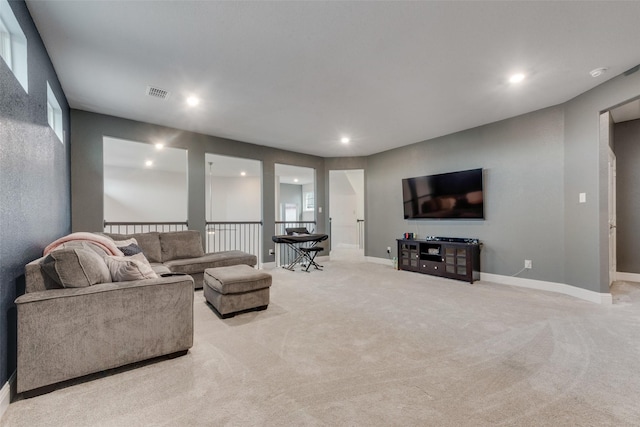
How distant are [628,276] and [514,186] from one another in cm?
239

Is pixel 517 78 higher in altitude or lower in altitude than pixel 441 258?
higher

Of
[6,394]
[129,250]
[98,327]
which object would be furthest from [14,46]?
[6,394]

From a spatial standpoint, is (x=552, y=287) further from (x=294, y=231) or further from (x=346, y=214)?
(x=346, y=214)

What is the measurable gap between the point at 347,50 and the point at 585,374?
3035 mm

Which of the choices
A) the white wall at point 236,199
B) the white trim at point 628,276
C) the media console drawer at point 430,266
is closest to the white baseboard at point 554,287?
the white trim at point 628,276

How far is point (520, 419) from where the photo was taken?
139 cm

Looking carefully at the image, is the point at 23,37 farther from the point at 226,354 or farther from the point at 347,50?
the point at 226,354

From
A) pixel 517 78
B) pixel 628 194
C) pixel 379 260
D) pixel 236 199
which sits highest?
pixel 517 78

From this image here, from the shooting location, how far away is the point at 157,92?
3346mm

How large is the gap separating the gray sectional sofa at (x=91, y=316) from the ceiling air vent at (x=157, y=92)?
2011mm

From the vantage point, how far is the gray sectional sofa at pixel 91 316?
1.59 meters

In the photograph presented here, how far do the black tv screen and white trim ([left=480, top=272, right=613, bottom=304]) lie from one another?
102 cm

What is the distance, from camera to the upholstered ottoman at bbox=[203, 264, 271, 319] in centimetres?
279

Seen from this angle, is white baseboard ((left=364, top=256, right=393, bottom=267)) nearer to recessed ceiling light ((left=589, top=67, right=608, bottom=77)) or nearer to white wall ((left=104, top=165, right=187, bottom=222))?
recessed ceiling light ((left=589, top=67, right=608, bottom=77))
